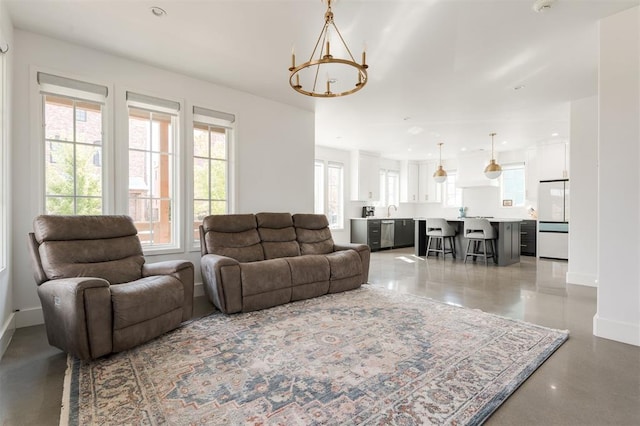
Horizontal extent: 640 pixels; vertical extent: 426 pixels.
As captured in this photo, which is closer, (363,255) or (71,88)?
(71,88)

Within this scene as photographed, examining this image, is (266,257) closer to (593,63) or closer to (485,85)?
(485,85)

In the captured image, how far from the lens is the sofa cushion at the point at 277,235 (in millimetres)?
4059

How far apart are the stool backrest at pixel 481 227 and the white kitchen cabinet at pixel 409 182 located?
12.0 feet

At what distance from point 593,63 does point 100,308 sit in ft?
16.7

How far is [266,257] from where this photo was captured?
395cm

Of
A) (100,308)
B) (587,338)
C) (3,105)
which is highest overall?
(3,105)

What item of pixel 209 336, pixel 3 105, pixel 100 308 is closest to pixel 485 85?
pixel 209 336

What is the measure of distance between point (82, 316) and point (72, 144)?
6.66ft

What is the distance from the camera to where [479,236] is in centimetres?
605

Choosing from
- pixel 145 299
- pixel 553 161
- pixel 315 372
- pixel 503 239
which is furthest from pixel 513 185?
pixel 145 299

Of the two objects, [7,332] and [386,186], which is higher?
[386,186]

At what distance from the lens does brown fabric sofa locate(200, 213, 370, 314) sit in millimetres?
3135

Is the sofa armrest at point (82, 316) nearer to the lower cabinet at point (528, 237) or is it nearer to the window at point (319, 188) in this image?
the window at point (319, 188)

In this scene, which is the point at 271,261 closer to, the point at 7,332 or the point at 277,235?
the point at 277,235
